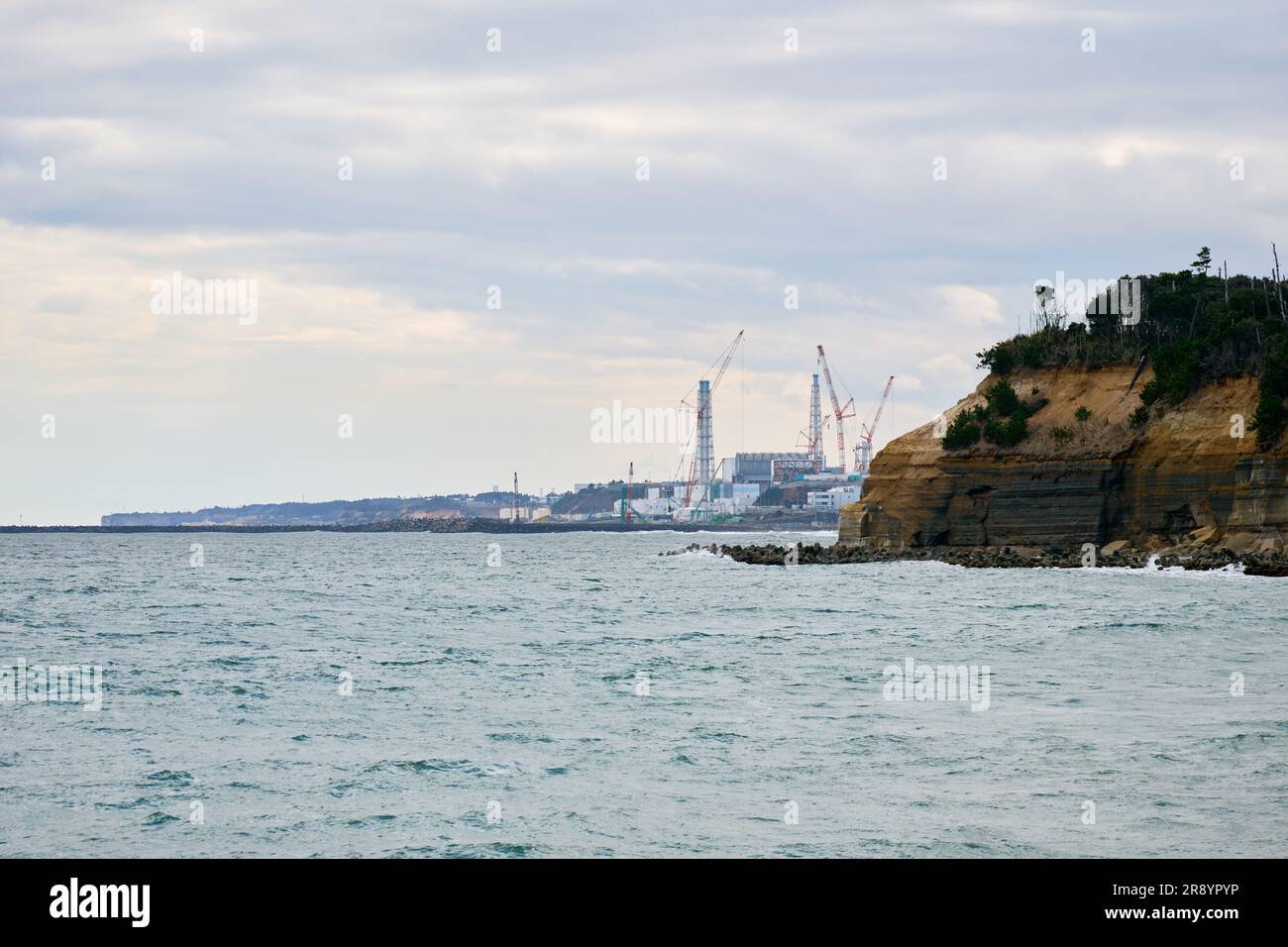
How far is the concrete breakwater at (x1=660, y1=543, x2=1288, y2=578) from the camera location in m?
73.1

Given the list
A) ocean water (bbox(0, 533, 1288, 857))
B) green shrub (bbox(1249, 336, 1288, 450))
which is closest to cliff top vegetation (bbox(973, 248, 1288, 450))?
green shrub (bbox(1249, 336, 1288, 450))

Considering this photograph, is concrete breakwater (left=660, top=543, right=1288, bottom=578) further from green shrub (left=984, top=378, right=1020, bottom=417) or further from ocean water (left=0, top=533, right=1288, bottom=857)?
ocean water (left=0, top=533, right=1288, bottom=857)

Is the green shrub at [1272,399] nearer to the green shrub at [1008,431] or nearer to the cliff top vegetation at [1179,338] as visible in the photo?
the cliff top vegetation at [1179,338]

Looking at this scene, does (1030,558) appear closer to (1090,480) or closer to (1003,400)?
(1090,480)

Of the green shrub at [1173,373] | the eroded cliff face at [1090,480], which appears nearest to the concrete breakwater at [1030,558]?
the eroded cliff face at [1090,480]

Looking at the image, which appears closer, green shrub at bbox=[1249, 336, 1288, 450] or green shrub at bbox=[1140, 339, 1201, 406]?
green shrub at bbox=[1249, 336, 1288, 450]

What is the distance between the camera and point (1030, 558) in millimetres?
87875

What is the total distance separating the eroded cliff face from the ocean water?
25.2 meters

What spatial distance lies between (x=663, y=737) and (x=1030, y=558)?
217 feet

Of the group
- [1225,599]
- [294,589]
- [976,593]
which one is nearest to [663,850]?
[1225,599]

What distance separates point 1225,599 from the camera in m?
54.3

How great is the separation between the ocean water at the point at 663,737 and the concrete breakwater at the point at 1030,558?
18036 millimetres

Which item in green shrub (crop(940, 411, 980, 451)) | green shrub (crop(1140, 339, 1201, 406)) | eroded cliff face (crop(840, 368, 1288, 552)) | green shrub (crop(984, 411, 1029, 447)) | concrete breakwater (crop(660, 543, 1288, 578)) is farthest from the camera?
green shrub (crop(940, 411, 980, 451))
